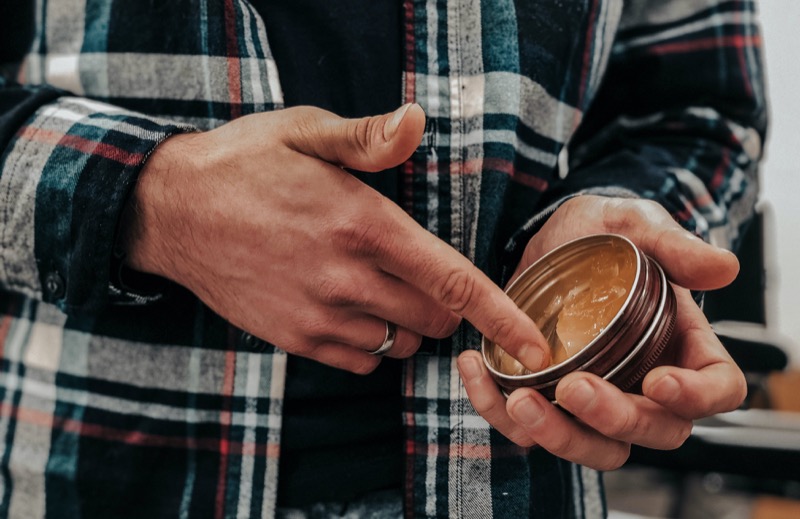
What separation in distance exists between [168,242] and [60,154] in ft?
0.48

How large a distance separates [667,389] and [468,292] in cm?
17

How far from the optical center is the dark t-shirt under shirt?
0.67 meters

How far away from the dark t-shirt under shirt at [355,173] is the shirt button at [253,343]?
0.04 m

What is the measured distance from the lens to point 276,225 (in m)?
0.53

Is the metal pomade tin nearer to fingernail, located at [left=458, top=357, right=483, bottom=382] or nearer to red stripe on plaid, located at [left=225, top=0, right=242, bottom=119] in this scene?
fingernail, located at [left=458, top=357, right=483, bottom=382]

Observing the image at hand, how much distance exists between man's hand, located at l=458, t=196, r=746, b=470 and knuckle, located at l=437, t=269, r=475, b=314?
53 millimetres

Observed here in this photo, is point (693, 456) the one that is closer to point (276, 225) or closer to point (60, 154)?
point (276, 225)

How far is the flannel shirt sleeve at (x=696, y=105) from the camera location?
817 mm

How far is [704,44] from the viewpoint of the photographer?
0.85 metres

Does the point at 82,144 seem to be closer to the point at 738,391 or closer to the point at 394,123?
the point at 394,123

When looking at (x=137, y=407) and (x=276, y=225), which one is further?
(x=137, y=407)

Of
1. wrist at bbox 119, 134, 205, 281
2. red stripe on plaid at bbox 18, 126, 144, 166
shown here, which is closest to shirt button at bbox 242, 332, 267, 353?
wrist at bbox 119, 134, 205, 281

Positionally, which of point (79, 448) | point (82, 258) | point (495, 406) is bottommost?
point (79, 448)

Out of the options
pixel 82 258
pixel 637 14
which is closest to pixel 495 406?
pixel 82 258
